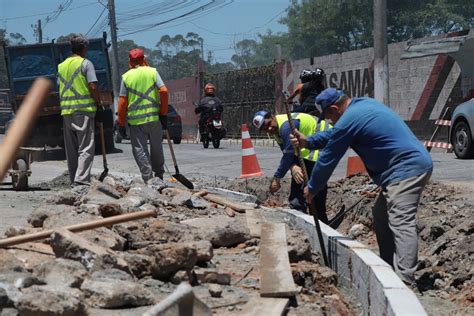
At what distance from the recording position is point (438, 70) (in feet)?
79.5

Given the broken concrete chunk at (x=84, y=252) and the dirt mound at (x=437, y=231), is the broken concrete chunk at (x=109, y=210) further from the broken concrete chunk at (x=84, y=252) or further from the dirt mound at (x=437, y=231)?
the dirt mound at (x=437, y=231)

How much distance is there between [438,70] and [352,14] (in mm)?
41008

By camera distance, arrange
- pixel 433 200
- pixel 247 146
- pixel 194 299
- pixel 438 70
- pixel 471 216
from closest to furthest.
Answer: pixel 194 299
pixel 471 216
pixel 433 200
pixel 247 146
pixel 438 70

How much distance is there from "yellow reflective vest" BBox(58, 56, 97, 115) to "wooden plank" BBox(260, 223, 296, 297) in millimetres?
3986

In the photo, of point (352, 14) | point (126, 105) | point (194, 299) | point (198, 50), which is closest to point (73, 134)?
point (126, 105)

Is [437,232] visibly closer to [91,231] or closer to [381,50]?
[91,231]

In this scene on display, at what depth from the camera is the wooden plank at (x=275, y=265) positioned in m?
5.34

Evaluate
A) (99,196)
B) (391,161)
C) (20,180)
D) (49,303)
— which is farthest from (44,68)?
(49,303)

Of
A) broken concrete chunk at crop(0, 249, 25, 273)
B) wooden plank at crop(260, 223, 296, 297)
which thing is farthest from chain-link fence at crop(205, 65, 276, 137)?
broken concrete chunk at crop(0, 249, 25, 273)

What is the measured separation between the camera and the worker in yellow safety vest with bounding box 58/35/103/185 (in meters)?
11.0

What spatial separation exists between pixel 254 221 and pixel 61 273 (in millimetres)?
3610

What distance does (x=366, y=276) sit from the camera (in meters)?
5.96

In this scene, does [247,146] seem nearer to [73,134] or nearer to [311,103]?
[73,134]

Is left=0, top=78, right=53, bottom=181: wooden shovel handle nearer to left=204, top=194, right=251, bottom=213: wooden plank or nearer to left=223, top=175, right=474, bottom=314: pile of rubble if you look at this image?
left=223, top=175, right=474, bottom=314: pile of rubble
